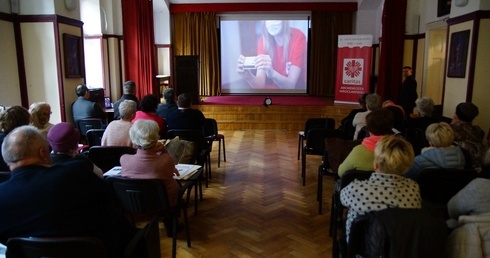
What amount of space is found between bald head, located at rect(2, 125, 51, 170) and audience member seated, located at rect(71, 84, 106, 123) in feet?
11.9

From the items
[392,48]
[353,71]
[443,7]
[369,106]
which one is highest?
[443,7]

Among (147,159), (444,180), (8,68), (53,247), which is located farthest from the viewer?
(8,68)

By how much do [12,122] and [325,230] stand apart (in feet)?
8.96

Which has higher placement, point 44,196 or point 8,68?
point 8,68

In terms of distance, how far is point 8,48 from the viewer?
492 centimetres

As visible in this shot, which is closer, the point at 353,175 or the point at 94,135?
the point at 353,175

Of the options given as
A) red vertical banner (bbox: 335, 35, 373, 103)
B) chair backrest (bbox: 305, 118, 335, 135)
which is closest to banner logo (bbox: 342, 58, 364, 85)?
red vertical banner (bbox: 335, 35, 373, 103)

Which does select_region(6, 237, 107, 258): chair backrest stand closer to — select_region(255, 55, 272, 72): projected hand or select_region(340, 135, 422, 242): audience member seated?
select_region(340, 135, 422, 242): audience member seated

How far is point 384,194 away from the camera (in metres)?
1.95

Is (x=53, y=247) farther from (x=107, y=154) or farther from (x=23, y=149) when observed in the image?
(x=107, y=154)

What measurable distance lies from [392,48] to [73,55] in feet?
20.3

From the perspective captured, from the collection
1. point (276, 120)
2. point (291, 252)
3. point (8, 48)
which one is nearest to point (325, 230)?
point (291, 252)

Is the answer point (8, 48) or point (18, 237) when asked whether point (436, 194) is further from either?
point (8, 48)

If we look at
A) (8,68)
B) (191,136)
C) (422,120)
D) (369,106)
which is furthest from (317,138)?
(8,68)
